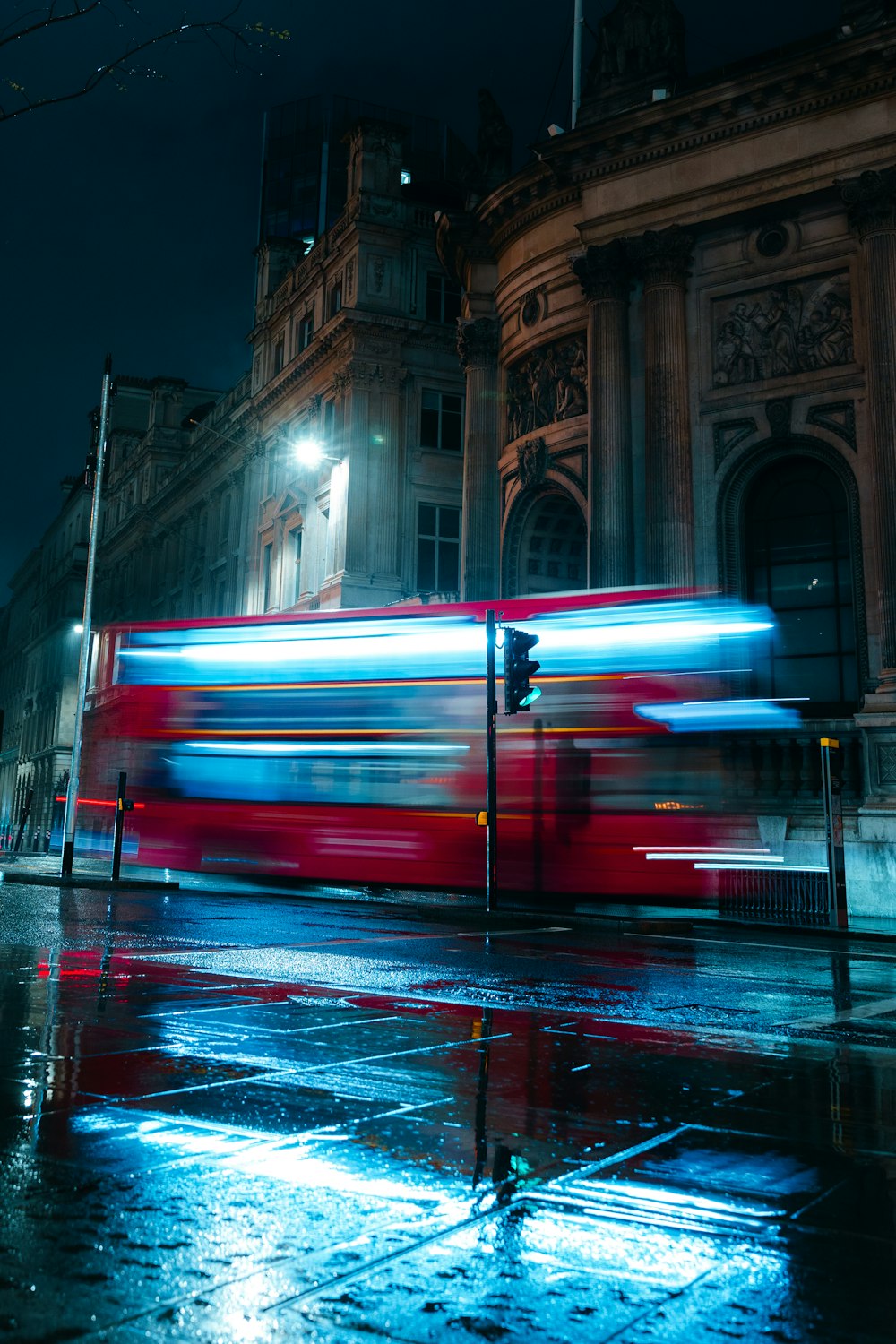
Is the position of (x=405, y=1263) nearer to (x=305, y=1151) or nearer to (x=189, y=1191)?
(x=189, y=1191)

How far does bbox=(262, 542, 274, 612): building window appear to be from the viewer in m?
47.6

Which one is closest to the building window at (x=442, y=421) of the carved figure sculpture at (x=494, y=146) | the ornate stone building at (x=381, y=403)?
the ornate stone building at (x=381, y=403)

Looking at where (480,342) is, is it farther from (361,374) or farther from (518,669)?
(518,669)

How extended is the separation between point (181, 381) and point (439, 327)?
32567mm

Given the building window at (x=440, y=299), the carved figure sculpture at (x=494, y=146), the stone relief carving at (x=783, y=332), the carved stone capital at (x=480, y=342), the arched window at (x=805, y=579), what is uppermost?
the carved figure sculpture at (x=494, y=146)

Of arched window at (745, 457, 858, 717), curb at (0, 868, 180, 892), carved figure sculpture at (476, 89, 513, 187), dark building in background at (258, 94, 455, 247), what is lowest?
curb at (0, 868, 180, 892)

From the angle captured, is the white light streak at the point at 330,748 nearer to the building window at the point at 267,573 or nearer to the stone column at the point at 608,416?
the stone column at the point at 608,416

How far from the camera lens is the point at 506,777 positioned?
18.0 metres

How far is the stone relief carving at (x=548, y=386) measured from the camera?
99.8 feet

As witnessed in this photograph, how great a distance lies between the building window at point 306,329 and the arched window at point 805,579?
22611 millimetres

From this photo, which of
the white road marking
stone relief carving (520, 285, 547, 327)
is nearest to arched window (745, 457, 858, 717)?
stone relief carving (520, 285, 547, 327)

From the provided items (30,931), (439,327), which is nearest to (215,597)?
(439,327)

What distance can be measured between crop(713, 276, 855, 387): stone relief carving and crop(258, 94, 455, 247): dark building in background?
2278 inches

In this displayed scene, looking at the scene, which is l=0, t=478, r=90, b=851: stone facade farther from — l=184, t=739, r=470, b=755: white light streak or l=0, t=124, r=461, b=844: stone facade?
l=184, t=739, r=470, b=755: white light streak
